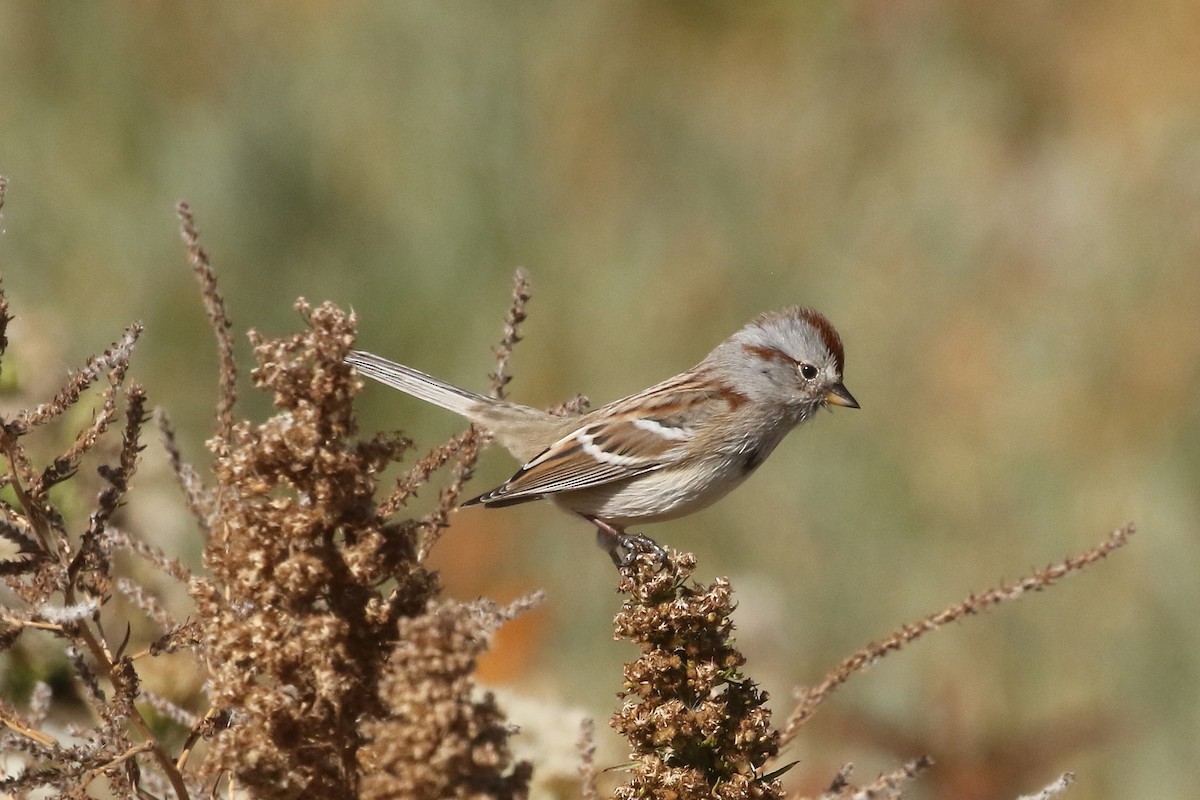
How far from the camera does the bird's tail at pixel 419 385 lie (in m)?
3.81

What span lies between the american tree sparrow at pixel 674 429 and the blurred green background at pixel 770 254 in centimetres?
79

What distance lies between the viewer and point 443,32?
1027 cm

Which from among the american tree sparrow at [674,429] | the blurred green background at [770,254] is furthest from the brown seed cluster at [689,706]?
the blurred green background at [770,254]

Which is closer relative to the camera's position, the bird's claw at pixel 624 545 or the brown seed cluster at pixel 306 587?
the brown seed cluster at pixel 306 587

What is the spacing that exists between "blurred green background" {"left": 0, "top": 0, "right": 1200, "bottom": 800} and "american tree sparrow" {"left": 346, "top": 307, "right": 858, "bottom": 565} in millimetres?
793

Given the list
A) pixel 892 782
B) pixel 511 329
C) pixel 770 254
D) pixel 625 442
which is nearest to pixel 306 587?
pixel 511 329

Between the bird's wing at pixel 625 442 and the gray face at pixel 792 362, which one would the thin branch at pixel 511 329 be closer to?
the bird's wing at pixel 625 442

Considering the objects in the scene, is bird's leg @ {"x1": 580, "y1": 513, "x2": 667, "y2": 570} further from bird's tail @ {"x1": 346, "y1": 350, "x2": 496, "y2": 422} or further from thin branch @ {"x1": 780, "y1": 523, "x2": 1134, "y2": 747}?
thin branch @ {"x1": 780, "y1": 523, "x2": 1134, "y2": 747}

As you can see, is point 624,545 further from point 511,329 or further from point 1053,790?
point 1053,790

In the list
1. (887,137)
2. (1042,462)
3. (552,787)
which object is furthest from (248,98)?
(552,787)

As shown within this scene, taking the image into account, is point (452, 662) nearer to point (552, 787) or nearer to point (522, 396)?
point (552, 787)

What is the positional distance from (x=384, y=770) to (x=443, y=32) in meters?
9.24

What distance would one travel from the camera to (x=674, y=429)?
15.0 feet

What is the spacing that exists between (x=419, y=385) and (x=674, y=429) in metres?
0.83
